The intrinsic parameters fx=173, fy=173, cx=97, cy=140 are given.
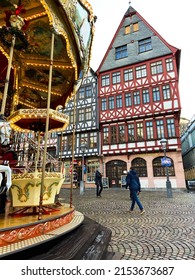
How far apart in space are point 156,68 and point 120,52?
6344 mm

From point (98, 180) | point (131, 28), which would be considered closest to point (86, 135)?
point (98, 180)

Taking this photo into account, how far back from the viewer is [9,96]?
25.6 feet

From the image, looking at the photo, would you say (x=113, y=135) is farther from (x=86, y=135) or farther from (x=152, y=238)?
(x=152, y=238)

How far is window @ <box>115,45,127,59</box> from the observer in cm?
2494

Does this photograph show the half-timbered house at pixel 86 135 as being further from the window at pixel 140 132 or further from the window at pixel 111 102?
the window at pixel 140 132

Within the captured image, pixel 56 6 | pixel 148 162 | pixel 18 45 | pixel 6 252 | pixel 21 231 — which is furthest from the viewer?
pixel 148 162

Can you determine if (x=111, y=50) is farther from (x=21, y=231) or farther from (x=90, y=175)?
(x=21, y=231)

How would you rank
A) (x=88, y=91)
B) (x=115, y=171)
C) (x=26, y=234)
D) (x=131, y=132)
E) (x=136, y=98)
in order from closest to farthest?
(x=26, y=234), (x=131, y=132), (x=136, y=98), (x=115, y=171), (x=88, y=91)

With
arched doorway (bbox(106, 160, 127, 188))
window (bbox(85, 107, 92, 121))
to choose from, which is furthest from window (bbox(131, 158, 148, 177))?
window (bbox(85, 107, 92, 121))

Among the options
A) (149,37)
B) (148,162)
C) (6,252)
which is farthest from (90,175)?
Answer: (6,252)

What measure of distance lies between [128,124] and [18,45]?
19.0 metres

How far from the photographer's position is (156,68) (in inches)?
877

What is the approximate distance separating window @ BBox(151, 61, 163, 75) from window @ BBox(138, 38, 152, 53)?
8.61 feet

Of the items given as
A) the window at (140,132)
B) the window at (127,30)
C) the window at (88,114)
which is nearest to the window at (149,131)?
the window at (140,132)
